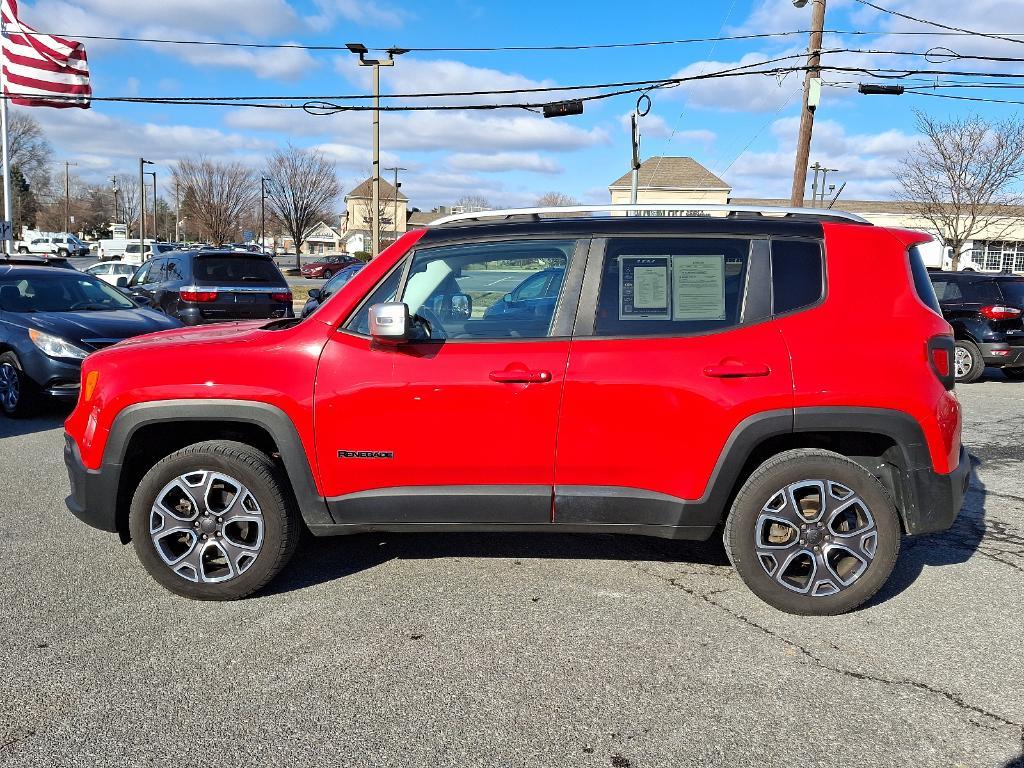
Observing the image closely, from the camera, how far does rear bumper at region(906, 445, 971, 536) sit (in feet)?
12.2

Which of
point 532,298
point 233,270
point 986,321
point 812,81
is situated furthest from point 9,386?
point 812,81

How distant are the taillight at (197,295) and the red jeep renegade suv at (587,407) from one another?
8.98 meters

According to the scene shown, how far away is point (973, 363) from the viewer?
11.7 m

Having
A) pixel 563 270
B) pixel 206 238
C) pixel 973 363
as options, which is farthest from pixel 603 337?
pixel 206 238

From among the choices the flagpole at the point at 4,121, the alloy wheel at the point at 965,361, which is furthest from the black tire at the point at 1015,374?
the flagpole at the point at 4,121

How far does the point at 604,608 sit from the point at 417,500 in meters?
Result: 1.01

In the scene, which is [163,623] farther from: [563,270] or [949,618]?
[949,618]

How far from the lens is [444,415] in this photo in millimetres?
3680

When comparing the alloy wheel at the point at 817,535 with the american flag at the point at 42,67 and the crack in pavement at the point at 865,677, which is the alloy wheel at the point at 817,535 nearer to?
Answer: the crack in pavement at the point at 865,677

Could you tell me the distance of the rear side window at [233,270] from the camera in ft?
41.3

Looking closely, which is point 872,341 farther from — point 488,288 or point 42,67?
point 42,67

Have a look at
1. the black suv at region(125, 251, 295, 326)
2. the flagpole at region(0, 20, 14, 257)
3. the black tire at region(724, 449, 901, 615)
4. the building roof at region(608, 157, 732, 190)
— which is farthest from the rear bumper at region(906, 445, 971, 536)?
the building roof at region(608, 157, 732, 190)

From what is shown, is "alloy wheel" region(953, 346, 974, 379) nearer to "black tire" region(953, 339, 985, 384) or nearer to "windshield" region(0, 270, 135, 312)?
"black tire" region(953, 339, 985, 384)

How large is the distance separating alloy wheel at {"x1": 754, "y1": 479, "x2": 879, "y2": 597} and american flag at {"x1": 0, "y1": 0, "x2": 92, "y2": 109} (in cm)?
1960
